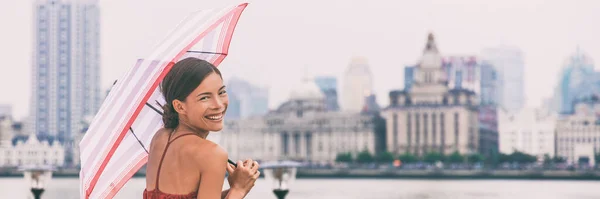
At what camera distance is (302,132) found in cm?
16988

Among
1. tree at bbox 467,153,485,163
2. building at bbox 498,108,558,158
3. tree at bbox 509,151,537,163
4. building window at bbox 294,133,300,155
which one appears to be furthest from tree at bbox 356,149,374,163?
building at bbox 498,108,558,158

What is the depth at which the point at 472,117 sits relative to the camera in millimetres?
166000

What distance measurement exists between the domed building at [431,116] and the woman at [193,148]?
15699 cm

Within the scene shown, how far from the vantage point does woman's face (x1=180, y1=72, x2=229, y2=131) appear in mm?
5555

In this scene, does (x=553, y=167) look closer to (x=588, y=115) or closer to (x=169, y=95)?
(x=588, y=115)

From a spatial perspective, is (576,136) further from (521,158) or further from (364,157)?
(364,157)

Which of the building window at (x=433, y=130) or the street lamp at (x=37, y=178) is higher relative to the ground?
the building window at (x=433, y=130)

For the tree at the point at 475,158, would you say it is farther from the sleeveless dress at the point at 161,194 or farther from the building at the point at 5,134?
the sleeveless dress at the point at 161,194

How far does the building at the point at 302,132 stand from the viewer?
549 ft

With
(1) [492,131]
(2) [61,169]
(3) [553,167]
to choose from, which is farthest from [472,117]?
(2) [61,169]

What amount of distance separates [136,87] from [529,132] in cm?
17502

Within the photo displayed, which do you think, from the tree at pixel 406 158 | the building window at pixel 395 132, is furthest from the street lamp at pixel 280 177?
the building window at pixel 395 132

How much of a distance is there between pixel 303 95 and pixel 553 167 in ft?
153

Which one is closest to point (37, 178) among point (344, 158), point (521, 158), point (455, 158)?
point (521, 158)
